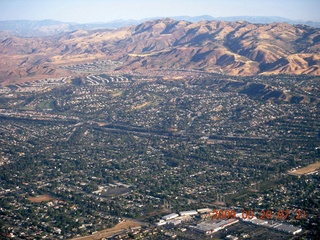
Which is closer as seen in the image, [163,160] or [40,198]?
[40,198]

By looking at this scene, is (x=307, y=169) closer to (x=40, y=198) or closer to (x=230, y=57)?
(x=40, y=198)

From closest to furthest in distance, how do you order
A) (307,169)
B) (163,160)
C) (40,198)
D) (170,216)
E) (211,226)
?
1. (211,226)
2. (170,216)
3. (40,198)
4. (307,169)
5. (163,160)

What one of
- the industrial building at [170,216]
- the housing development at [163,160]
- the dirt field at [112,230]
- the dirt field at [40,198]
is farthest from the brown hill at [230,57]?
the dirt field at [112,230]

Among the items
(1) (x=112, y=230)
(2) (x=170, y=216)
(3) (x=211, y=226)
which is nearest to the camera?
(3) (x=211, y=226)

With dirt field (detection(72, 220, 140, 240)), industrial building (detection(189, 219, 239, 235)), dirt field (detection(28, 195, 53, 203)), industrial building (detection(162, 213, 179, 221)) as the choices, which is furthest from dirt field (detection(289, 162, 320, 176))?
dirt field (detection(28, 195, 53, 203))

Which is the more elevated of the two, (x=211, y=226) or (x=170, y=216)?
(x=211, y=226)

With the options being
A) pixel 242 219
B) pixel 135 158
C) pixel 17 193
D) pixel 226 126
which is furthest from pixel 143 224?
pixel 226 126

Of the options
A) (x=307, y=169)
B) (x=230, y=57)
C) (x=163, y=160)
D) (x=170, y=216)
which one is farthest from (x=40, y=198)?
(x=230, y=57)

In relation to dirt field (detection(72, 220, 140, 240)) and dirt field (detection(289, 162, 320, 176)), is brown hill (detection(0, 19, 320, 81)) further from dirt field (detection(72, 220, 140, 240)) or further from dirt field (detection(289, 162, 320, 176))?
dirt field (detection(72, 220, 140, 240))

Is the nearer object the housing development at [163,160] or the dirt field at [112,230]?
the dirt field at [112,230]

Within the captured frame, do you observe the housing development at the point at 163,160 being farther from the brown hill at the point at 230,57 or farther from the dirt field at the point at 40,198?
the brown hill at the point at 230,57

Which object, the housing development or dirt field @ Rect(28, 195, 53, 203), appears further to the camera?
dirt field @ Rect(28, 195, 53, 203)
